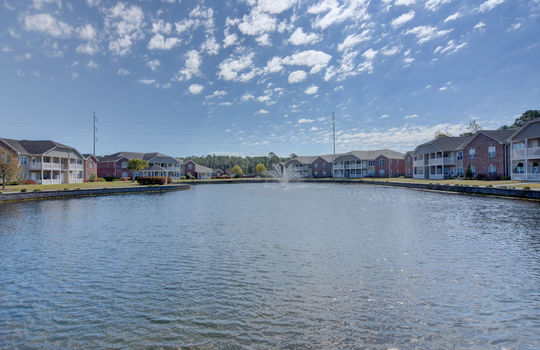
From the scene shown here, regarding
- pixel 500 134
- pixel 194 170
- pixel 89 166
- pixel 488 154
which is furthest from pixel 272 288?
pixel 194 170

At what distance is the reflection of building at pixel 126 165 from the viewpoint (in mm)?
86000

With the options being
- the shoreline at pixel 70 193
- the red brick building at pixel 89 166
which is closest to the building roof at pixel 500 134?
the shoreline at pixel 70 193

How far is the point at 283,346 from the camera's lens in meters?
5.79

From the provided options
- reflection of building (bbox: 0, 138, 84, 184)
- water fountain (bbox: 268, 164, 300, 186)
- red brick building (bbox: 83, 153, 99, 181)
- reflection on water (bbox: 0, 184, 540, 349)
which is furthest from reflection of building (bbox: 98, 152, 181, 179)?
reflection on water (bbox: 0, 184, 540, 349)

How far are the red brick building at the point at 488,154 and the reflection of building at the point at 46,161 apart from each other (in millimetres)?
82200

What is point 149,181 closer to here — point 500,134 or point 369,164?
point 500,134

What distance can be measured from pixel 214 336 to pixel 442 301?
5772 millimetres

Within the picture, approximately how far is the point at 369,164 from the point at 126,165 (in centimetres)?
7435

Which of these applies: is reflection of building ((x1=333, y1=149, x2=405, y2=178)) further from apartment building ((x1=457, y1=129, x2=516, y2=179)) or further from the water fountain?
apartment building ((x1=457, y1=129, x2=516, y2=179))

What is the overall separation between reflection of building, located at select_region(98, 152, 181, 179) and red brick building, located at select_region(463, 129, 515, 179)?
248 feet

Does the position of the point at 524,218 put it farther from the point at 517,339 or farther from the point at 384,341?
the point at 384,341

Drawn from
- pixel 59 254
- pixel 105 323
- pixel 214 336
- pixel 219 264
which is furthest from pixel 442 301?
pixel 59 254

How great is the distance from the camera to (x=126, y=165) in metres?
84.4

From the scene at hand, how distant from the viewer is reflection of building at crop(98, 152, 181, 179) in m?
86.0
